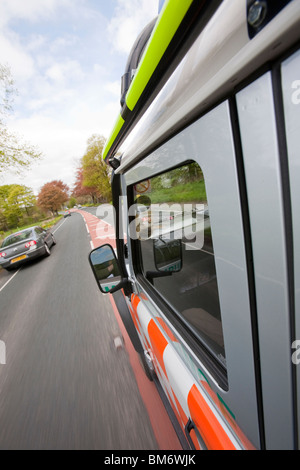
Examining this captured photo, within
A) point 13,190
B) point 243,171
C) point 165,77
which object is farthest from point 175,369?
point 13,190

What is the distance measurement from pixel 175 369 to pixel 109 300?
11.4 ft

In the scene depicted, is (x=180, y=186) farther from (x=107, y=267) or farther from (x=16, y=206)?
(x=16, y=206)

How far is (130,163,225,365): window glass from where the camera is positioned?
3.57 feet

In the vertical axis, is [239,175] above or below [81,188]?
below

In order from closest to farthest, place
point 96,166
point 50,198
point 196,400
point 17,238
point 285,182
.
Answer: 1. point 285,182
2. point 196,400
3. point 17,238
4. point 96,166
5. point 50,198

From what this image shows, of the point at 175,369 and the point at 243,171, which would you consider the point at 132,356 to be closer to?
the point at 175,369

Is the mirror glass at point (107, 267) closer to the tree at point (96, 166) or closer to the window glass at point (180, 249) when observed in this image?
the window glass at point (180, 249)

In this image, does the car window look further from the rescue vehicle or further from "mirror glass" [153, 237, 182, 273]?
the rescue vehicle

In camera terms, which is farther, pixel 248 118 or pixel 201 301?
pixel 201 301

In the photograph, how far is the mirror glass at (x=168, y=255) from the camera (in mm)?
1562

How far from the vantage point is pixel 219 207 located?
0.57 m

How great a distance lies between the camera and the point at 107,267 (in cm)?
191

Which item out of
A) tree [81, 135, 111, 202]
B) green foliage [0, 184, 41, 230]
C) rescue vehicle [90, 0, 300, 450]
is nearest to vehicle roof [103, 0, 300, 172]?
rescue vehicle [90, 0, 300, 450]

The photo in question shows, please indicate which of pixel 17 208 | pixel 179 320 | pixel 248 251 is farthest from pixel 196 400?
pixel 17 208
